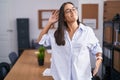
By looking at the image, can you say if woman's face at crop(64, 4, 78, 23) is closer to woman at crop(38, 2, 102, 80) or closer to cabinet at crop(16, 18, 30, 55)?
woman at crop(38, 2, 102, 80)

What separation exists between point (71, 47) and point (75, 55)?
0.07 m

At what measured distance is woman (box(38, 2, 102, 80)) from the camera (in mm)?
1542

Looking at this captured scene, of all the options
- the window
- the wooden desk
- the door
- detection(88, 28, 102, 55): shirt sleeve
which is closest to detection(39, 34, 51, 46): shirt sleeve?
detection(88, 28, 102, 55): shirt sleeve

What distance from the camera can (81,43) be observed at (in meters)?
1.54

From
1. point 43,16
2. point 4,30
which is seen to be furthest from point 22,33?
point 43,16

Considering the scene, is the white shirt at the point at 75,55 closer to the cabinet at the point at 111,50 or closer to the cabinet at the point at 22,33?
the cabinet at the point at 111,50

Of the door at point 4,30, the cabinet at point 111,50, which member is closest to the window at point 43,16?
the door at point 4,30

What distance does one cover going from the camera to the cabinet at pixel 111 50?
3.66 metres

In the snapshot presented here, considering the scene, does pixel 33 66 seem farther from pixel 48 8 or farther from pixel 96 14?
pixel 48 8

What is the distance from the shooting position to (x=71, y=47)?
1.54 metres

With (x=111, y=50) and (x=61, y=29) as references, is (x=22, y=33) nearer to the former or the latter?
(x=111, y=50)

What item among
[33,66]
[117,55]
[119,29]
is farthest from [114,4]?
[33,66]

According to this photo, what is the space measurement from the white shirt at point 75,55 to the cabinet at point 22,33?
15.2ft

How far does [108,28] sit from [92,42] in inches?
107
